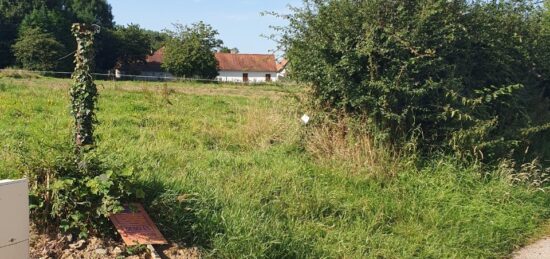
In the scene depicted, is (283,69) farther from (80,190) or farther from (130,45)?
(130,45)

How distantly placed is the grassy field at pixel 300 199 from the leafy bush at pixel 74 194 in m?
0.17

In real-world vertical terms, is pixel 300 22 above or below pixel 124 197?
above

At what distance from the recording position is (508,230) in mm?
6246

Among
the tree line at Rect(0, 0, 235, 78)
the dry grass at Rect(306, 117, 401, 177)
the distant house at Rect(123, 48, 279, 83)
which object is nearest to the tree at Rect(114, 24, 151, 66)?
the tree line at Rect(0, 0, 235, 78)

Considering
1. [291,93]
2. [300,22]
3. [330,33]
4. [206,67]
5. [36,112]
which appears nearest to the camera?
[330,33]

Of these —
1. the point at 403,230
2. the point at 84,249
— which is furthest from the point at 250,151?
the point at 84,249

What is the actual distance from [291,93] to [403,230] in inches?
158

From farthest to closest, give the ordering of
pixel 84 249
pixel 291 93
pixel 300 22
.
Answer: pixel 291 93
pixel 300 22
pixel 84 249

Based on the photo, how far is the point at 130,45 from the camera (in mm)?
76875

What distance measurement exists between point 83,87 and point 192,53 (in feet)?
189

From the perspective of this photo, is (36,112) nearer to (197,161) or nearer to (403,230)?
(197,161)

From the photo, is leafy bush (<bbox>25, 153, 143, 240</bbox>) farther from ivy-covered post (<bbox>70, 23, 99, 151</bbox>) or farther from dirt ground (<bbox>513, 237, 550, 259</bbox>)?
dirt ground (<bbox>513, 237, 550, 259</bbox>)

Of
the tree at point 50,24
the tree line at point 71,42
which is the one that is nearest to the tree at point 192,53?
the tree line at point 71,42

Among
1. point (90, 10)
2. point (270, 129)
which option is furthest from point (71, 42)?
point (270, 129)
